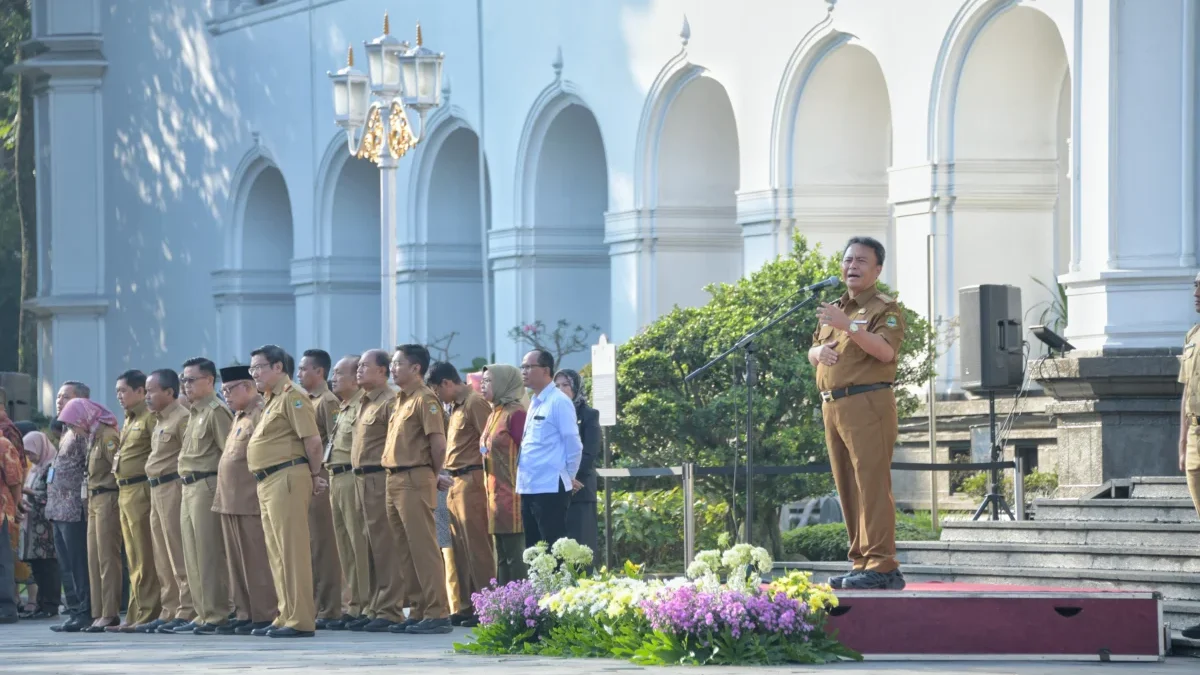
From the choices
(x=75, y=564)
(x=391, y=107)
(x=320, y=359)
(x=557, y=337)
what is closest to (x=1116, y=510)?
(x=320, y=359)

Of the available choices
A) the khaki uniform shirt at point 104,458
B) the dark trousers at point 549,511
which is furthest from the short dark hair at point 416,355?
the khaki uniform shirt at point 104,458

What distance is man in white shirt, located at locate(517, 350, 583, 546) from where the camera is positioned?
1348 cm

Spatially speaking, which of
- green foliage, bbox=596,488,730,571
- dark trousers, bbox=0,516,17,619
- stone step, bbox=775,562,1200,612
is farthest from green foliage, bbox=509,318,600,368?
stone step, bbox=775,562,1200,612

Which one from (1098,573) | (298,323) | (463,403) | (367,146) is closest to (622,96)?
(367,146)

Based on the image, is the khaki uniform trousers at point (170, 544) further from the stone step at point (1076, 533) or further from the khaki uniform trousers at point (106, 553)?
the stone step at point (1076, 533)

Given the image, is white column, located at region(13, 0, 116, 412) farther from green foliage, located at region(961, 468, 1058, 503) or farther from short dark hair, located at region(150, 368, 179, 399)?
short dark hair, located at region(150, 368, 179, 399)

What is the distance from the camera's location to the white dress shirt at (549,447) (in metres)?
13.5

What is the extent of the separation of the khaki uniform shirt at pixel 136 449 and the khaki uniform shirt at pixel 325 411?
3.71 feet

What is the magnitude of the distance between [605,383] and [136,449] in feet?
10.1

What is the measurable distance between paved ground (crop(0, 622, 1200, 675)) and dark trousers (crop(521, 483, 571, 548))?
0.76 metres

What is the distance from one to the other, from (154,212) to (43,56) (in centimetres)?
324

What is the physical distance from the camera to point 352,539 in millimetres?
14109

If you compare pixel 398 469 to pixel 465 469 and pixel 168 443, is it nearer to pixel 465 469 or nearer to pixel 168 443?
pixel 465 469

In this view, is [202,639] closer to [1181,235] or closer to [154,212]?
[1181,235]
